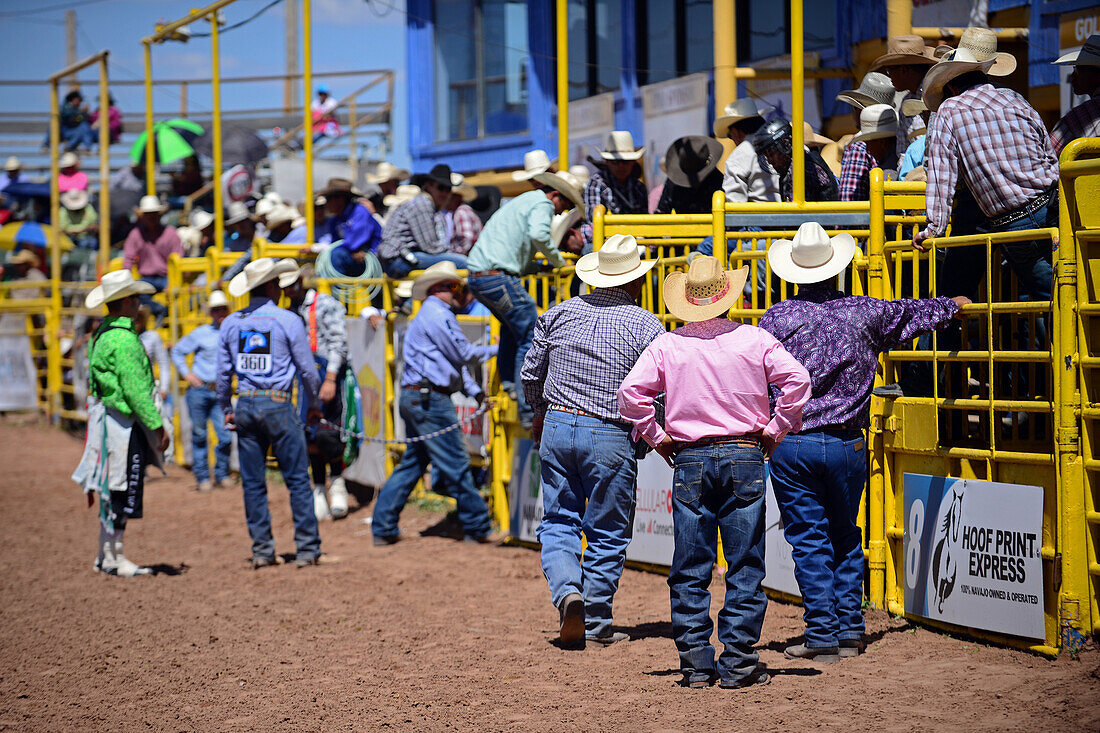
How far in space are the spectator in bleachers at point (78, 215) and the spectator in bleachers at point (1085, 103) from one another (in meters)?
20.4

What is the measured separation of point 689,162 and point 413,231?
3.55 meters

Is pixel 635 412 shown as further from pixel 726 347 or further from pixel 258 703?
pixel 258 703

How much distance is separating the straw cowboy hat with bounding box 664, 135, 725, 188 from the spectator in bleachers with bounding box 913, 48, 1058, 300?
2.49m

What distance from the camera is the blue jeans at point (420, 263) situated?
11383 millimetres

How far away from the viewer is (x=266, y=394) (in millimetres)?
9438

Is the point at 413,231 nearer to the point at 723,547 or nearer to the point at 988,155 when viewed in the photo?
the point at 988,155

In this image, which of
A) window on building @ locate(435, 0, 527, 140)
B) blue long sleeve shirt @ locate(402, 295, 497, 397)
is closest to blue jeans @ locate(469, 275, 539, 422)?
blue long sleeve shirt @ locate(402, 295, 497, 397)

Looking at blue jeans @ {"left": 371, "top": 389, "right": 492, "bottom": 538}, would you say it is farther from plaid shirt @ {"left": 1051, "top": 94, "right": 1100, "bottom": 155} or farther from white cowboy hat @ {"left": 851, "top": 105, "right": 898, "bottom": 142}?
plaid shirt @ {"left": 1051, "top": 94, "right": 1100, "bottom": 155}

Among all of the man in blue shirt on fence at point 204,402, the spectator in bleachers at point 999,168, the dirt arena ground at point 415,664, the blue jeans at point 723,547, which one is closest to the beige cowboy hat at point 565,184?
the dirt arena ground at point 415,664

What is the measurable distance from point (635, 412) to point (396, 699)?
1765 mm

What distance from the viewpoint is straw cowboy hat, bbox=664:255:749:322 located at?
18.8 feet

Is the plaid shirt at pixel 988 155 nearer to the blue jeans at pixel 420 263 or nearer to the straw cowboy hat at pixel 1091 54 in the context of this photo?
the straw cowboy hat at pixel 1091 54

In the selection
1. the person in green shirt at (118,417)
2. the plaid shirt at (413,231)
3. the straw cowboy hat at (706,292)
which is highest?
the plaid shirt at (413,231)

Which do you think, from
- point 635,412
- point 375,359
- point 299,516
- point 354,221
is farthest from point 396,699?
point 354,221
